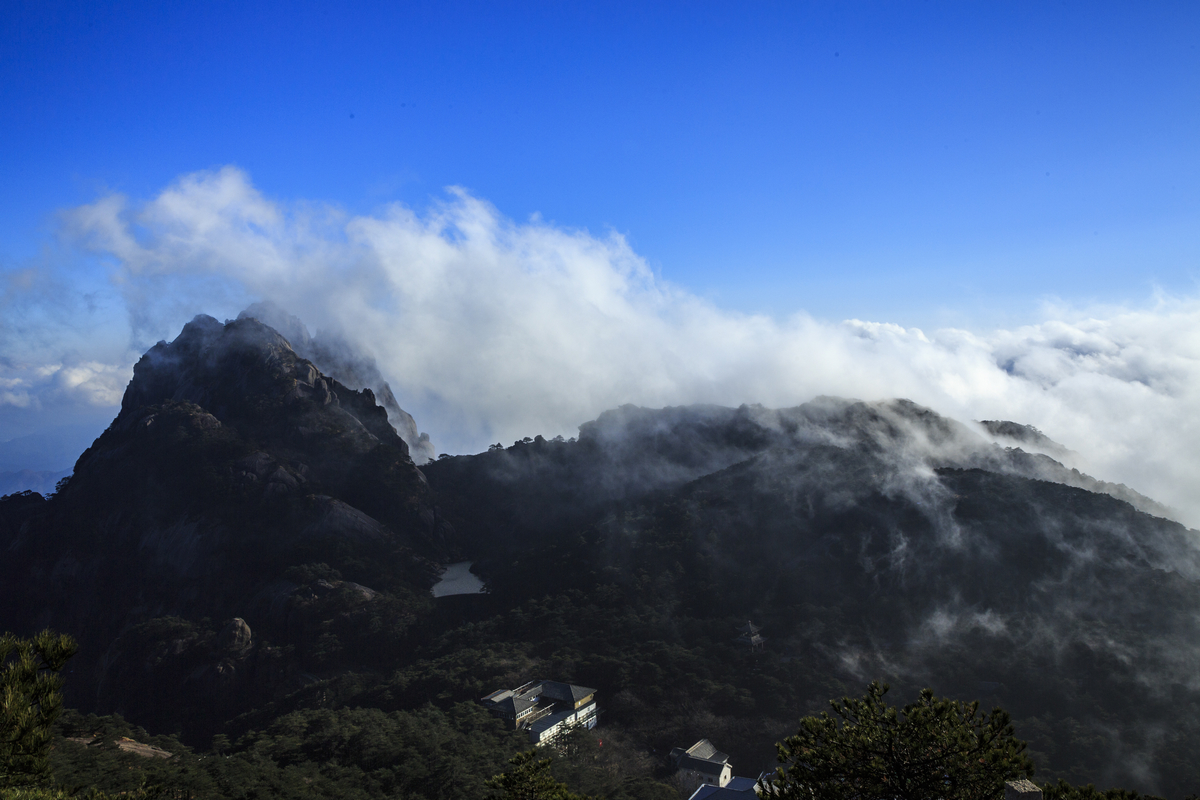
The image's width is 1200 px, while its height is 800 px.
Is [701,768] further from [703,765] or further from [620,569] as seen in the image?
[620,569]

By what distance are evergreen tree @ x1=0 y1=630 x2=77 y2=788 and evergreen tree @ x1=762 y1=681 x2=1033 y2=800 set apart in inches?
723

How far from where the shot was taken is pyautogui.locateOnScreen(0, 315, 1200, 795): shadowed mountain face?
4672 cm

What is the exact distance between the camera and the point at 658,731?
43.3 m

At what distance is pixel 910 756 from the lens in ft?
49.0

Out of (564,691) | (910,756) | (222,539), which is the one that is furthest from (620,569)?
(910,756)

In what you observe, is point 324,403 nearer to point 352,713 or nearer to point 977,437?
point 352,713

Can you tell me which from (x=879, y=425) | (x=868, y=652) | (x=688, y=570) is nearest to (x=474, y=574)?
(x=688, y=570)

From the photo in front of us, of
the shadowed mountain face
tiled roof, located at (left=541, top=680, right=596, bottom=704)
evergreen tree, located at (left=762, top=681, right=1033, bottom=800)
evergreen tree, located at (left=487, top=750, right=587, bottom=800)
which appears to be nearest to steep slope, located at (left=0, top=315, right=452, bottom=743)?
the shadowed mountain face

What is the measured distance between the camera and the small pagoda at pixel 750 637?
53.6 m

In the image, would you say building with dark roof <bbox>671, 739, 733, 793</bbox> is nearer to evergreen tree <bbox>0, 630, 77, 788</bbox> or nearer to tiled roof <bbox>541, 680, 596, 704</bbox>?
tiled roof <bbox>541, 680, 596, 704</bbox>

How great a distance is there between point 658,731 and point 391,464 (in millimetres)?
Answer: 61684

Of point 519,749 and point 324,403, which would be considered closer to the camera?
point 519,749

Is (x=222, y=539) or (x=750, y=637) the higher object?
(x=222, y=539)

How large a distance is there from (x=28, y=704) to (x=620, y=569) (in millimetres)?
55026
